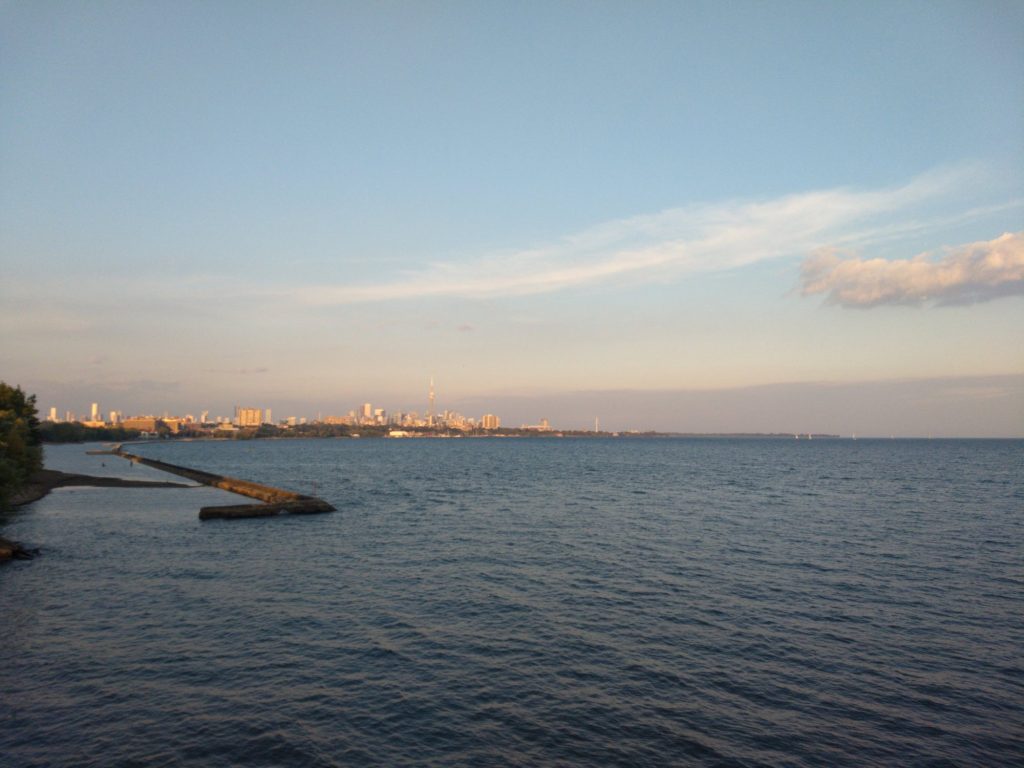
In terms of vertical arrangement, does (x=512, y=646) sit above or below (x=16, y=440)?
below

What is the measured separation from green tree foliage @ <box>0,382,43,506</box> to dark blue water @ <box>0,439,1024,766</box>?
4535 millimetres

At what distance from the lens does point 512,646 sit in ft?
82.0

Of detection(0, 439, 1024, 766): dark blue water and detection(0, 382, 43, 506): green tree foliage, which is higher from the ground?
detection(0, 382, 43, 506): green tree foliage

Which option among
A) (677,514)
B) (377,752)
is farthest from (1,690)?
(677,514)

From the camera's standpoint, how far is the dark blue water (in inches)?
697

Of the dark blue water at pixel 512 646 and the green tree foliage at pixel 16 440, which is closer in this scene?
the dark blue water at pixel 512 646

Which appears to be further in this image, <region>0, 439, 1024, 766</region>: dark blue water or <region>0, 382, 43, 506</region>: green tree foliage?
<region>0, 382, 43, 506</region>: green tree foliage

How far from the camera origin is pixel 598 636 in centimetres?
2616

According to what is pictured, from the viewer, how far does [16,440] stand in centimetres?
6550

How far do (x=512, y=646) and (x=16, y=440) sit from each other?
6495 cm

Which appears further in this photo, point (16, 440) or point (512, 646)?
point (16, 440)

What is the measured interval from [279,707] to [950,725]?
1999 cm

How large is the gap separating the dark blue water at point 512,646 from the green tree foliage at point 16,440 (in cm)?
454

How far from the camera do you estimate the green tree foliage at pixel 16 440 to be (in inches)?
2089
